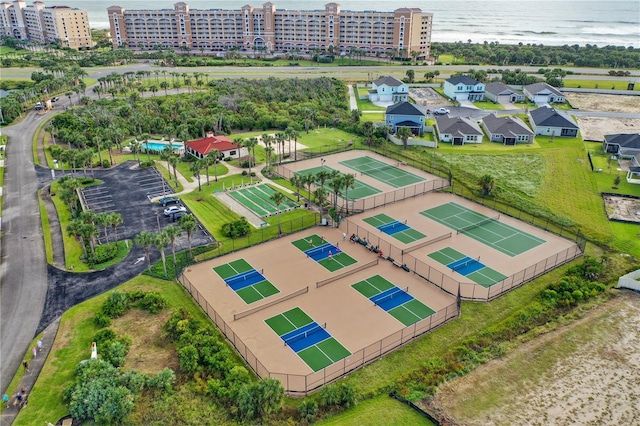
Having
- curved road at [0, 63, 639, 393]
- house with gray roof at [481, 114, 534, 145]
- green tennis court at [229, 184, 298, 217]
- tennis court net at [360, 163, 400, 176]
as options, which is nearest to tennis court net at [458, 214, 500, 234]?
tennis court net at [360, 163, 400, 176]

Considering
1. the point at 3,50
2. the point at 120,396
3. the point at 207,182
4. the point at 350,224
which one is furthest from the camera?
the point at 3,50

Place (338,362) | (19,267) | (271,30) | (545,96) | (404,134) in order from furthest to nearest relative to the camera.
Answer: (271,30)
(545,96)
(404,134)
(19,267)
(338,362)

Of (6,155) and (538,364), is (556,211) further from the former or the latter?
(6,155)

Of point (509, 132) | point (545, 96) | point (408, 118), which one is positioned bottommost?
point (509, 132)

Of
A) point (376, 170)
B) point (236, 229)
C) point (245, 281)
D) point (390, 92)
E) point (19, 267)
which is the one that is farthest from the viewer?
point (390, 92)

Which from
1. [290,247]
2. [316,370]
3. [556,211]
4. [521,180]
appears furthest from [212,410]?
[521,180]

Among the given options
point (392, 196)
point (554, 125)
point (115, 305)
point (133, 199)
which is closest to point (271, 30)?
point (554, 125)

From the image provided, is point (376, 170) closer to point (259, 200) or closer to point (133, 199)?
point (259, 200)
